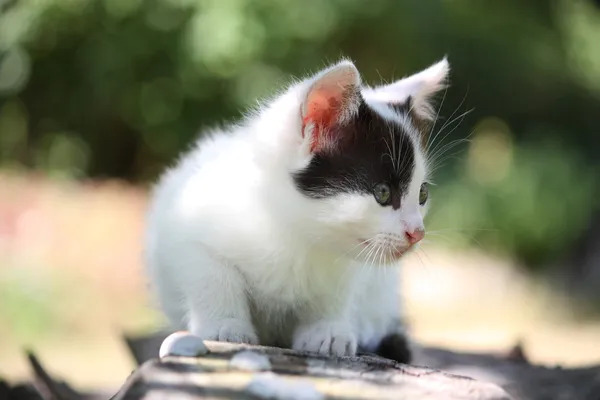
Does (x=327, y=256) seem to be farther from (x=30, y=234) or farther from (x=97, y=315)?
(x=30, y=234)

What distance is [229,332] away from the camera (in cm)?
175

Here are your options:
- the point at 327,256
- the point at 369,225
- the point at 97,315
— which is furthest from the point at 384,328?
the point at 97,315

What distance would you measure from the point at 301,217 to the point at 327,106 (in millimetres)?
277

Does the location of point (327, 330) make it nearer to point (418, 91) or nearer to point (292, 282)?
point (292, 282)

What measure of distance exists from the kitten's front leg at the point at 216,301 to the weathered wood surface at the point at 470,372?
15cm

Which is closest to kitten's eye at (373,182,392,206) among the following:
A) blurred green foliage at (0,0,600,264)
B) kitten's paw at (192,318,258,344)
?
kitten's paw at (192,318,258,344)

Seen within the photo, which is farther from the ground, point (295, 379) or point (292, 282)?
point (292, 282)

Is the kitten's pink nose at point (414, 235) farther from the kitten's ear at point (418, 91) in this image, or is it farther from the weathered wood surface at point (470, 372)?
the kitten's ear at point (418, 91)

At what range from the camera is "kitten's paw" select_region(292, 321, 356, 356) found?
71.7 inches

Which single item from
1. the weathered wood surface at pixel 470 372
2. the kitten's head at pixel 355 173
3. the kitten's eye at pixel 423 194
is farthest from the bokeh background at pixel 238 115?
the kitten's head at pixel 355 173

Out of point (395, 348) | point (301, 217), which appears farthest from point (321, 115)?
point (395, 348)

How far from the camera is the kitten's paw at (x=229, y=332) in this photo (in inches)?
68.7

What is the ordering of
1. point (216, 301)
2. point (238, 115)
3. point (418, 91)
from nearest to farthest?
point (216, 301), point (418, 91), point (238, 115)

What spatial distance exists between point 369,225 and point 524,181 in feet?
14.4
